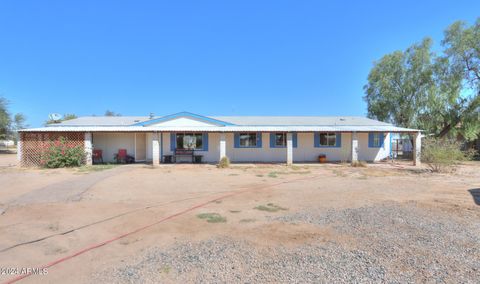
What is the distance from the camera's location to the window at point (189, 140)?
→ 18.0 m

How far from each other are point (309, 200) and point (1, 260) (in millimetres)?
6346

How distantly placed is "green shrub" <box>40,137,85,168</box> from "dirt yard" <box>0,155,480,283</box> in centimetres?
679

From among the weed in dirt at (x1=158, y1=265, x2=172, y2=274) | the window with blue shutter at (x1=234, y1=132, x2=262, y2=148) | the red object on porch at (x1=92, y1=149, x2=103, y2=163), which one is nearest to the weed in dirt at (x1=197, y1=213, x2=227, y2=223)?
the weed in dirt at (x1=158, y1=265, x2=172, y2=274)

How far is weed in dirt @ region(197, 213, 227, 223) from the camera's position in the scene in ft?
17.8

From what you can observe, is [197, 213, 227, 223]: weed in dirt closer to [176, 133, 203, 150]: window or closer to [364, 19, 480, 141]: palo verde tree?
[176, 133, 203, 150]: window

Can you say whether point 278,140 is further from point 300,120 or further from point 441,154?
point 441,154

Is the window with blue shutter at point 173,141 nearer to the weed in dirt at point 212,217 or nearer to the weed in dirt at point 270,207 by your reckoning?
the weed in dirt at point 270,207

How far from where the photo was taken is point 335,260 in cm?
361

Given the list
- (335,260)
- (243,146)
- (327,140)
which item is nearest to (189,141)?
(243,146)

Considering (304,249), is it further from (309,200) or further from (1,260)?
(1,260)

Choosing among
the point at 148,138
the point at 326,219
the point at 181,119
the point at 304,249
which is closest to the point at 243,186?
the point at 326,219

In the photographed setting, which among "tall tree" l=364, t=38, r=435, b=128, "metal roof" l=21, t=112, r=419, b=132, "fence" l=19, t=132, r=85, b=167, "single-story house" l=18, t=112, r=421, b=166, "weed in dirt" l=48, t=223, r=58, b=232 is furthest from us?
"tall tree" l=364, t=38, r=435, b=128

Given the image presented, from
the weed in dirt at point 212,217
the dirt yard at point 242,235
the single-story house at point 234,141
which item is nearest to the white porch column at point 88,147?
the single-story house at point 234,141

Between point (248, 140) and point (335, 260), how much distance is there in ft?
48.7
